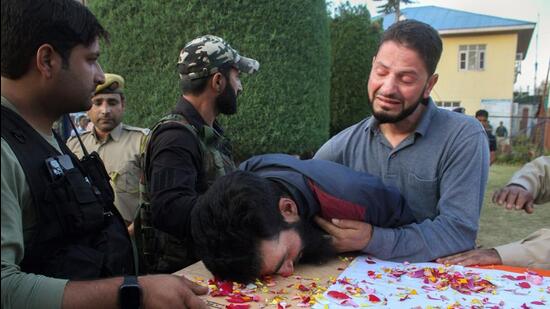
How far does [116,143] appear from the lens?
3.84 meters

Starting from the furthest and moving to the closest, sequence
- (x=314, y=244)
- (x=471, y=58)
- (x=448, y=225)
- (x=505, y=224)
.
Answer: (x=471, y=58)
(x=505, y=224)
(x=448, y=225)
(x=314, y=244)

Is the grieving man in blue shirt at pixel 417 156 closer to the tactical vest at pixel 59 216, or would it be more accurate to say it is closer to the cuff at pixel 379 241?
the cuff at pixel 379 241

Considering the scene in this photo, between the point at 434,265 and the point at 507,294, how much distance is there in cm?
31

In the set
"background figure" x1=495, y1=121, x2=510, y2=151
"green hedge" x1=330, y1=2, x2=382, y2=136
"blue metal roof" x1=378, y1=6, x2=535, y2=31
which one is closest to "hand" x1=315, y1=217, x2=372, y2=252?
"green hedge" x1=330, y1=2, x2=382, y2=136

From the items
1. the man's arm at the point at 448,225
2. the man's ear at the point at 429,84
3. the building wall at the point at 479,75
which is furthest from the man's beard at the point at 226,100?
the building wall at the point at 479,75

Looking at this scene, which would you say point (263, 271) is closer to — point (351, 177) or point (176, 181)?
point (351, 177)

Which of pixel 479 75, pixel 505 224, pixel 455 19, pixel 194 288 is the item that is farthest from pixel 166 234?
pixel 455 19

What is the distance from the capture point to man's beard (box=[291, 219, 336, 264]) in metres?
1.66

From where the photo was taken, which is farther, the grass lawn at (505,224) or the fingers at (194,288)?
the grass lawn at (505,224)

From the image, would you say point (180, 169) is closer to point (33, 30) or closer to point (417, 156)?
point (33, 30)

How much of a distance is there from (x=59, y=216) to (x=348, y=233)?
1.02m

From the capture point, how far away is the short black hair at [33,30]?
1.27 metres

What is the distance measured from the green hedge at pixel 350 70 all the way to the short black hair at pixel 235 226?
26.4 ft

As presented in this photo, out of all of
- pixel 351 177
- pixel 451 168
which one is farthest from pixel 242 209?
pixel 451 168
